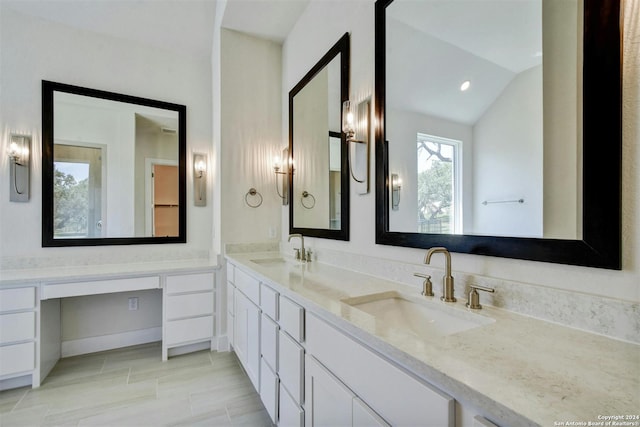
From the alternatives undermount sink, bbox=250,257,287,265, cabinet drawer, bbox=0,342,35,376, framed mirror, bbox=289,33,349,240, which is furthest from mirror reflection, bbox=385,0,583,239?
cabinet drawer, bbox=0,342,35,376

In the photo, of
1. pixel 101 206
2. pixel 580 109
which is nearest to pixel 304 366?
pixel 580 109

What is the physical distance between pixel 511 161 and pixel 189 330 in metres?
2.73

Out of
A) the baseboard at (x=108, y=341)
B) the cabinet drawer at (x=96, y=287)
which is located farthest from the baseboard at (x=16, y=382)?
the cabinet drawer at (x=96, y=287)

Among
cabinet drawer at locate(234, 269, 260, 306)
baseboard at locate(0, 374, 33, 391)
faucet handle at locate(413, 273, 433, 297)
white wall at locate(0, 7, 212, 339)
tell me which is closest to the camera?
faucet handle at locate(413, 273, 433, 297)

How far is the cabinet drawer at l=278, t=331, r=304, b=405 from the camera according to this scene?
1282 mm

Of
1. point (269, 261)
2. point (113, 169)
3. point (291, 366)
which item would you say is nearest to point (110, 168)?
point (113, 169)

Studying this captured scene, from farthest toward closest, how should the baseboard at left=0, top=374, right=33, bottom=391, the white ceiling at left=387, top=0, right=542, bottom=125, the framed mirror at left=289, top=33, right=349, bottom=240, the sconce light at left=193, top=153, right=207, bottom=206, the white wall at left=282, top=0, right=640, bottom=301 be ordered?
the sconce light at left=193, top=153, right=207, bottom=206 < the baseboard at left=0, top=374, right=33, bottom=391 < the framed mirror at left=289, top=33, right=349, bottom=240 < the white ceiling at left=387, top=0, right=542, bottom=125 < the white wall at left=282, top=0, right=640, bottom=301

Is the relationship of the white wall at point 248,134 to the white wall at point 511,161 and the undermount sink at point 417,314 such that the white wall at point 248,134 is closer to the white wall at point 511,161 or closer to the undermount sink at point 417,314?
the undermount sink at point 417,314

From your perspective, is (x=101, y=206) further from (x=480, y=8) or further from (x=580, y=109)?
(x=580, y=109)

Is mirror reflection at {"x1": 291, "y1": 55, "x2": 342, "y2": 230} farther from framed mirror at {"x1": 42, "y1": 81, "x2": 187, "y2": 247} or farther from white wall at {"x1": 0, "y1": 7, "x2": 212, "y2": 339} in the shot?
framed mirror at {"x1": 42, "y1": 81, "x2": 187, "y2": 247}

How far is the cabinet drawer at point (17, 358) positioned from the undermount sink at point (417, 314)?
2496mm

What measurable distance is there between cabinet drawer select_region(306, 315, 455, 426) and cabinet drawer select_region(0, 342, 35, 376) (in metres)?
2.38

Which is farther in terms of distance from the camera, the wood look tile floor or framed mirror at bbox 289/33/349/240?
framed mirror at bbox 289/33/349/240

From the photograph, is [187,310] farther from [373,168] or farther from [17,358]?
[373,168]
